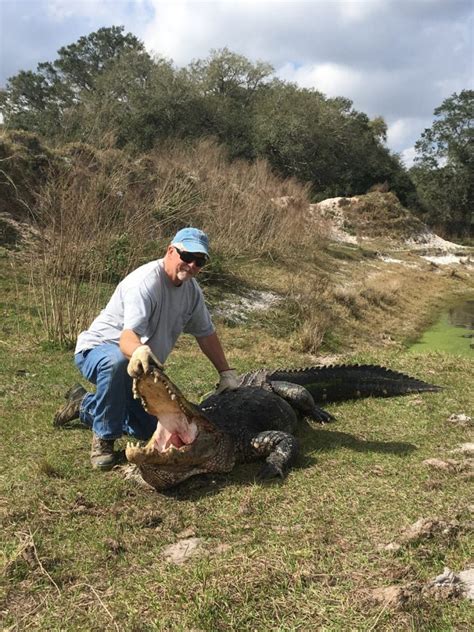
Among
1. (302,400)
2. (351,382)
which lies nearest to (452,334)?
(351,382)

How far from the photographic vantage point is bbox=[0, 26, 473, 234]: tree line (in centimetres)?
3139

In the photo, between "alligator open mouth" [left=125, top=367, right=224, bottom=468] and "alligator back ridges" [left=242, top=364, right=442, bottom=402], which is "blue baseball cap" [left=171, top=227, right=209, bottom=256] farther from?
"alligator back ridges" [left=242, top=364, right=442, bottom=402]

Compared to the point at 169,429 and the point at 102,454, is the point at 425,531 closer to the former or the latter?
the point at 169,429

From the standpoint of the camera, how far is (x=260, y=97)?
125 ft

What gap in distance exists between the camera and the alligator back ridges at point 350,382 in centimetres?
596

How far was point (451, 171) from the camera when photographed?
1572 inches

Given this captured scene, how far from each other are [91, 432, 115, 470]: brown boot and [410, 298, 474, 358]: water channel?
23.1 ft

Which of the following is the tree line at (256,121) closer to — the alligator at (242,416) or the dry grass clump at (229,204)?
the dry grass clump at (229,204)

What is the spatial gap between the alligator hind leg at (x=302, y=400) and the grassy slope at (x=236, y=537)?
0.77ft

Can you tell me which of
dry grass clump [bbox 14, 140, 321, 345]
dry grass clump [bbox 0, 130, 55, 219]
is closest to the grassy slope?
dry grass clump [bbox 14, 140, 321, 345]

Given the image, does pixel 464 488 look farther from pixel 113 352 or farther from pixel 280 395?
pixel 113 352

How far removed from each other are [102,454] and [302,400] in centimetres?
207

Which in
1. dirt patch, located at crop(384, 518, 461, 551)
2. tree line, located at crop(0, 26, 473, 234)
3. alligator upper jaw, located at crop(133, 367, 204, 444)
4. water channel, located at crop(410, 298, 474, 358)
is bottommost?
water channel, located at crop(410, 298, 474, 358)

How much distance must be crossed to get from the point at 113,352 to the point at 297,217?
14.1m
